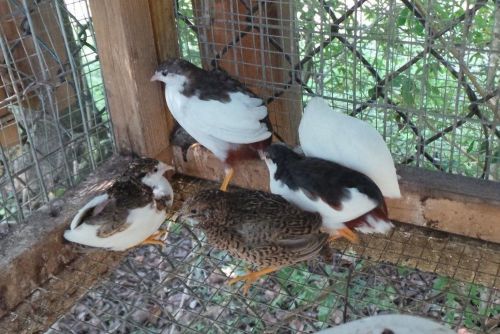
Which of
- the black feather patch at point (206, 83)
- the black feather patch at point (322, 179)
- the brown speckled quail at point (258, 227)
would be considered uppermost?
the black feather patch at point (206, 83)

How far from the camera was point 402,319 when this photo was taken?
1.02 m

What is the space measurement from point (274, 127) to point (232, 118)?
303 millimetres

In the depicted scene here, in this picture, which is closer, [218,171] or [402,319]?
[402,319]

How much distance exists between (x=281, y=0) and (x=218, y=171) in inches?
21.8

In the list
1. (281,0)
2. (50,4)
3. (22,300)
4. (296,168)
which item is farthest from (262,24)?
(22,300)

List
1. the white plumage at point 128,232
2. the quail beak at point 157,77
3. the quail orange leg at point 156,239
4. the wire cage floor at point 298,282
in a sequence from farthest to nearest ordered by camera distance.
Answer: the quail beak at point 157,77
the quail orange leg at point 156,239
the white plumage at point 128,232
the wire cage floor at point 298,282

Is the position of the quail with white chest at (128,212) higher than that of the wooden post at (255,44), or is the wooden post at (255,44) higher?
the wooden post at (255,44)

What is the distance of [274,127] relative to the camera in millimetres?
2070

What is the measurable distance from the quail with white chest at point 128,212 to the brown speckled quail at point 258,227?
4.7 inches

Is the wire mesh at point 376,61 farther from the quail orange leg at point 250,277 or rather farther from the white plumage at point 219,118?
the quail orange leg at point 250,277

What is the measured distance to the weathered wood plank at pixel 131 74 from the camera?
1.67m

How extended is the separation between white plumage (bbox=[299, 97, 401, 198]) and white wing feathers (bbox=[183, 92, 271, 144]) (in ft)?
0.61

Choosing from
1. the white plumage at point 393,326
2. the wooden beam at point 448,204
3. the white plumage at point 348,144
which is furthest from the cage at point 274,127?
the white plumage at point 393,326

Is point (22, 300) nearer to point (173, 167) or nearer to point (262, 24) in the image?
point (173, 167)
